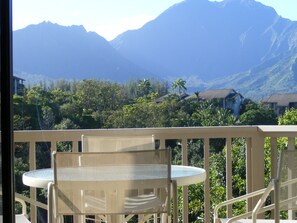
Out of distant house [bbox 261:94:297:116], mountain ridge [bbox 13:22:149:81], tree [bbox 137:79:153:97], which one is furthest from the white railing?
mountain ridge [bbox 13:22:149:81]

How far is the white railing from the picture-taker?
125 inches

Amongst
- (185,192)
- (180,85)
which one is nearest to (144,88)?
(180,85)

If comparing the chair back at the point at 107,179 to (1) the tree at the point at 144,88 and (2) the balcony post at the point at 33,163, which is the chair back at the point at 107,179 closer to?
(2) the balcony post at the point at 33,163

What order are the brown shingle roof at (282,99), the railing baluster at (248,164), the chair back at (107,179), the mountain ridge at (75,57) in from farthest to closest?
the railing baluster at (248,164) → the brown shingle roof at (282,99) → the mountain ridge at (75,57) → the chair back at (107,179)

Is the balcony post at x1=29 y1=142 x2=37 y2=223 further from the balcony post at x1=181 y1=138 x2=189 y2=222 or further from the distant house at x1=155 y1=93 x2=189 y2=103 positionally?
the balcony post at x1=181 y1=138 x2=189 y2=222

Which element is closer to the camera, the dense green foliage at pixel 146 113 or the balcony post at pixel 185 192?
the dense green foliage at pixel 146 113

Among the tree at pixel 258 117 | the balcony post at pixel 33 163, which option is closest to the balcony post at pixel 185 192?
the tree at pixel 258 117

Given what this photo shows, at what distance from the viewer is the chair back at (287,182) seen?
2.18 meters

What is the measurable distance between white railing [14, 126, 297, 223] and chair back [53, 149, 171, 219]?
99 cm

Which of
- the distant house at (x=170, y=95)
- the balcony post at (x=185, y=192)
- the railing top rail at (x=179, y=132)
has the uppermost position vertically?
the distant house at (x=170, y=95)

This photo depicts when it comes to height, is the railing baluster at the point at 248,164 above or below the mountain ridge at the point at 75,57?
below

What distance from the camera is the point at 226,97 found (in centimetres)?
335

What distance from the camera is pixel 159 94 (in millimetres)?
3299

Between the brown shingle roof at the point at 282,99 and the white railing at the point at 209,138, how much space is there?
0.56ft
